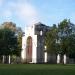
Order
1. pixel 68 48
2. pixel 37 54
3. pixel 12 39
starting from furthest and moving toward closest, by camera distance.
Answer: pixel 37 54, pixel 12 39, pixel 68 48

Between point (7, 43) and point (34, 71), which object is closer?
point (34, 71)

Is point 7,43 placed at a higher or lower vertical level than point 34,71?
higher

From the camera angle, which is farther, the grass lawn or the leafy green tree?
the leafy green tree

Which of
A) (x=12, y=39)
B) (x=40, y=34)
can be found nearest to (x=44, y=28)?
(x=40, y=34)

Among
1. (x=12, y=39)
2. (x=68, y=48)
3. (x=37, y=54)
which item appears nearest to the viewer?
(x=68, y=48)

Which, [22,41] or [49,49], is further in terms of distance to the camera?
[22,41]

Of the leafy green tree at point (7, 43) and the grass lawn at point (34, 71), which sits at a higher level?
the leafy green tree at point (7, 43)

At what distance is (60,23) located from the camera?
263ft

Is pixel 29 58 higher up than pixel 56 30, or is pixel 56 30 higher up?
pixel 56 30

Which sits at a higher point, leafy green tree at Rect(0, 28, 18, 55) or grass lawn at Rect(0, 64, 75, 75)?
Result: leafy green tree at Rect(0, 28, 18, 55)

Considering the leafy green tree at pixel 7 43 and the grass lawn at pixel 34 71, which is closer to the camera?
Answer: the grass lawn at pixel 34 71

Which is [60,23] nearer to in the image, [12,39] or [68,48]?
[68,48]

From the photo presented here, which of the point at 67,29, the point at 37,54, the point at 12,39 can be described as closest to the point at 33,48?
the point at 37,54

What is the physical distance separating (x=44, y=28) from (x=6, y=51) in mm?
33979
